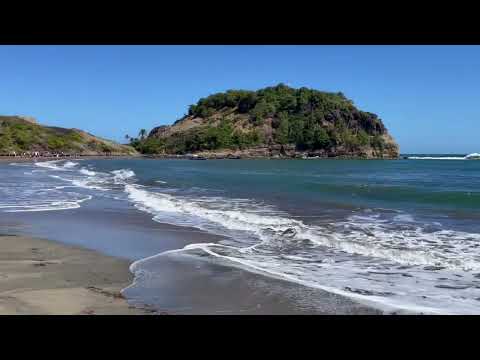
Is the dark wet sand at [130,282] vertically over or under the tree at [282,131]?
under

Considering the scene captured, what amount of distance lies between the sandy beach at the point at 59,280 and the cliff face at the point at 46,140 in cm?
10524

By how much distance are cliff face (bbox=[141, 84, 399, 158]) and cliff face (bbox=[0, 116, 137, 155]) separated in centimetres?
2132

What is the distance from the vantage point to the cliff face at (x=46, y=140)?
114 meters

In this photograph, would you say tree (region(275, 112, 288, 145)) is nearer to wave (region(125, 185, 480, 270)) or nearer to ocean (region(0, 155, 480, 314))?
ocean (region(0, 155, 480, 314))

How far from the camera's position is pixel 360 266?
28.3 ft

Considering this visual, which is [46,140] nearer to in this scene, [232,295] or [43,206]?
[43,206]

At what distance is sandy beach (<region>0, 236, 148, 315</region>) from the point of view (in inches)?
226

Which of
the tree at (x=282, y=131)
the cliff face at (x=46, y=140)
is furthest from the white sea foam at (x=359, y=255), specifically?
the tree at (x=282, y=131)

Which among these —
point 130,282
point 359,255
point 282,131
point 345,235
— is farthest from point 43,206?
point 282,131

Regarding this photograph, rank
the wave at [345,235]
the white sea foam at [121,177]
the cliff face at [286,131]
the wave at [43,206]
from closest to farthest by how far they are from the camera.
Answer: the wave at [345,235], the wave at [43,206], the white sea foam at [121,177], the cliff face at [286,131]

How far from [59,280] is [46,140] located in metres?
128

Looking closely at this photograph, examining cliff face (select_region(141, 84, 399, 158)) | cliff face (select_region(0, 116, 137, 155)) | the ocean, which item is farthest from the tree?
the ocean

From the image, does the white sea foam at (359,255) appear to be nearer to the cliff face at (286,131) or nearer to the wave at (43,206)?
the wave at (43,206)
